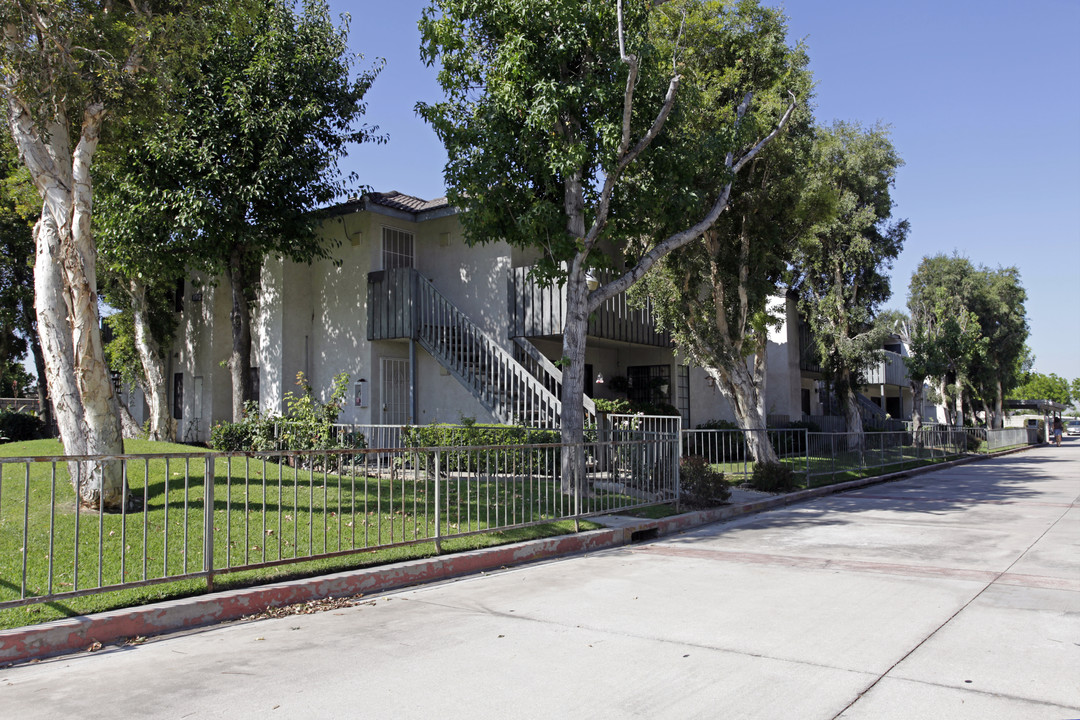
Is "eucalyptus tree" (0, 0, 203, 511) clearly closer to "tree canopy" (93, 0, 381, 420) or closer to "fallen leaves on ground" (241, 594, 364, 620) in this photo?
"fallen leaves on ground" (241, 594, 364, 620)

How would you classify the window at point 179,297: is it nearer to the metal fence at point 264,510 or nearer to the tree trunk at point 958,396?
the metal fence at point 264,510

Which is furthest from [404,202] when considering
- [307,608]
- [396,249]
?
[307,608]

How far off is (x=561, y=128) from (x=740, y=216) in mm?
6706

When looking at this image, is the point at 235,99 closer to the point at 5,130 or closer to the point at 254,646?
the point at 5,130

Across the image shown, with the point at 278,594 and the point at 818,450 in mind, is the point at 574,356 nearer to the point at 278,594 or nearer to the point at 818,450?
the point at 278,594

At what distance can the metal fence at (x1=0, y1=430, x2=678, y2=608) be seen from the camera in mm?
6762

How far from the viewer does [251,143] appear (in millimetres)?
16656

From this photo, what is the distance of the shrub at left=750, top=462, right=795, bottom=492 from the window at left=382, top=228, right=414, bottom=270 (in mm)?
10956

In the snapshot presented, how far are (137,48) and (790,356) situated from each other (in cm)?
2579

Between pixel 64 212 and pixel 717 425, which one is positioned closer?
pixel 64 212

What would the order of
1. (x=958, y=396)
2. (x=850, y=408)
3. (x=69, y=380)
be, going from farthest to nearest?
(x=958, y=396) → (x=850, y=408) → (x=69, y=380)

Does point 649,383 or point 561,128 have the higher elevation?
point 561,128

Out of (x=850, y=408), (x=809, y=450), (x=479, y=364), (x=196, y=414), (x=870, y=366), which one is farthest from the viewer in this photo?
(x=850, y=408)

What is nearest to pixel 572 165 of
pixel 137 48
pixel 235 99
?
pixel 137 48
